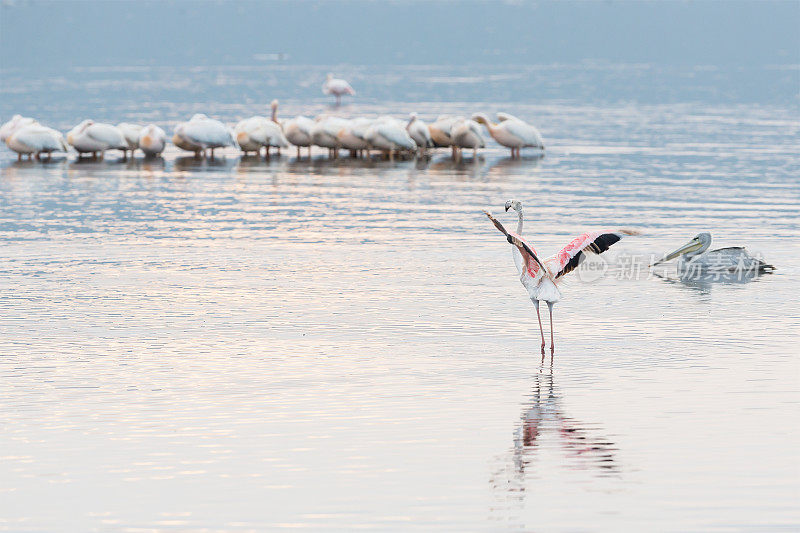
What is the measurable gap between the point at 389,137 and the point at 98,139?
744 cm

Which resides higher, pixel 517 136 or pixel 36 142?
pixel 517 136

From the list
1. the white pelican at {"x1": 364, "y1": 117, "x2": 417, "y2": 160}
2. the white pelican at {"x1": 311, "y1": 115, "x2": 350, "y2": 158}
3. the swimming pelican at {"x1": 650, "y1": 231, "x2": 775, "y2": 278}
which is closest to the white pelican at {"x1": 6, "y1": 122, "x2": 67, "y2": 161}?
the white pelican at {"x1": 311, "y1": 115, "x2": 350, "y2": 158}

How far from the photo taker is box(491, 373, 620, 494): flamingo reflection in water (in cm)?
1009

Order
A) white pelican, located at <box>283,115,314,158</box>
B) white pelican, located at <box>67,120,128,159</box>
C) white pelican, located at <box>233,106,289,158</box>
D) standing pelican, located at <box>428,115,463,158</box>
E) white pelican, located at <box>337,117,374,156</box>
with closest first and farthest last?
1. white pelican, located at <box>67,120,128,159</box>
2. white pelican, located at <box>337,117,374,156</box>
3. white pelican, located at <box>233,106,289,158</box>
4. white pelican, located at <box>283,115,314,158</box>
5. standing pelican, located at <box>428,115,463,158</box>

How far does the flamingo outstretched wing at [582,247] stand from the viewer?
44.8 ft

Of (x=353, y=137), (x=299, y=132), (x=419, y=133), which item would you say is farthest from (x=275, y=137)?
(x=419, y=133)

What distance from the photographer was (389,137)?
36562 mm

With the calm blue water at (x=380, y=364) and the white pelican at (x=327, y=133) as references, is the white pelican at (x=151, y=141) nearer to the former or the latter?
the white pelican at (x=327, y=133)

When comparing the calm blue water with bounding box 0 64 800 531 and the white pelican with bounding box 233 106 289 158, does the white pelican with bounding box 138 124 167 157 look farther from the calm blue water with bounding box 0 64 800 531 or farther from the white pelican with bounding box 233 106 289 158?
the calm blue water with bounding box 0 64 800 531

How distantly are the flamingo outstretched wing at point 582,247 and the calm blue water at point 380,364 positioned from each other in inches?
34.7

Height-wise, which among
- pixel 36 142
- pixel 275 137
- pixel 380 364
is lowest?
pixel 380 364

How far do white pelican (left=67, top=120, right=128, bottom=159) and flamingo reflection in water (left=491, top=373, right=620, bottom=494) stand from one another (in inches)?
1019

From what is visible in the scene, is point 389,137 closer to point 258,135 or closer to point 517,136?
point 258,135

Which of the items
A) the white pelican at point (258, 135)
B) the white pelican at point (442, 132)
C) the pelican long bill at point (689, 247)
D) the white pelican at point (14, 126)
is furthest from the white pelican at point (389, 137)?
the pelican long bill at point (689, 247)
